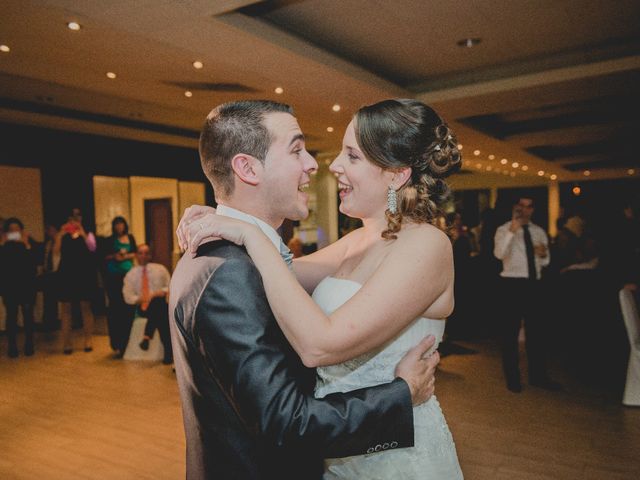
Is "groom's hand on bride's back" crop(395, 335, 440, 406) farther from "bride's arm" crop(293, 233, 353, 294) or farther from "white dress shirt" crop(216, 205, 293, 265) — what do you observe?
"bride's arm" crop(293, 233, 353, 294)

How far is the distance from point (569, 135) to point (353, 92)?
246 inches

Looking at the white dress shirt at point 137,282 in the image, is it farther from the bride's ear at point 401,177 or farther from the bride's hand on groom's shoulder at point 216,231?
the bride's hand on groom's shoulder at point 216,231

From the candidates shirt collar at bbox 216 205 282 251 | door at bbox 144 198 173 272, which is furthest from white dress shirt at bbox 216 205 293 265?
door at bbox 144 198 173 272

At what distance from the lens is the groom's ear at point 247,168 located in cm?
129

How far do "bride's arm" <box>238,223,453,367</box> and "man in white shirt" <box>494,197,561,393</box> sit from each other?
141 inches

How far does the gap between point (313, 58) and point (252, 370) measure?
16.0 feet

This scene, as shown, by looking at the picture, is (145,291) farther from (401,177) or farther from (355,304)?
(355,304)

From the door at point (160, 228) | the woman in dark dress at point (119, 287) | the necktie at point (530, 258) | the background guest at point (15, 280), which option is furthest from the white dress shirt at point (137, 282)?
the door at point (160, 228)

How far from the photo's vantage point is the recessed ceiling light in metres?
5.48

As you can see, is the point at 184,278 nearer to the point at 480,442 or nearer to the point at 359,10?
the point at 480,442

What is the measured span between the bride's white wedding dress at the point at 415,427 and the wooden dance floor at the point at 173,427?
184 centimetres

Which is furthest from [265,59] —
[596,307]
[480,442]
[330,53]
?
[596,307]

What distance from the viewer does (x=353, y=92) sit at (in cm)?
664

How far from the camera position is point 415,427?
1408 millimetres
